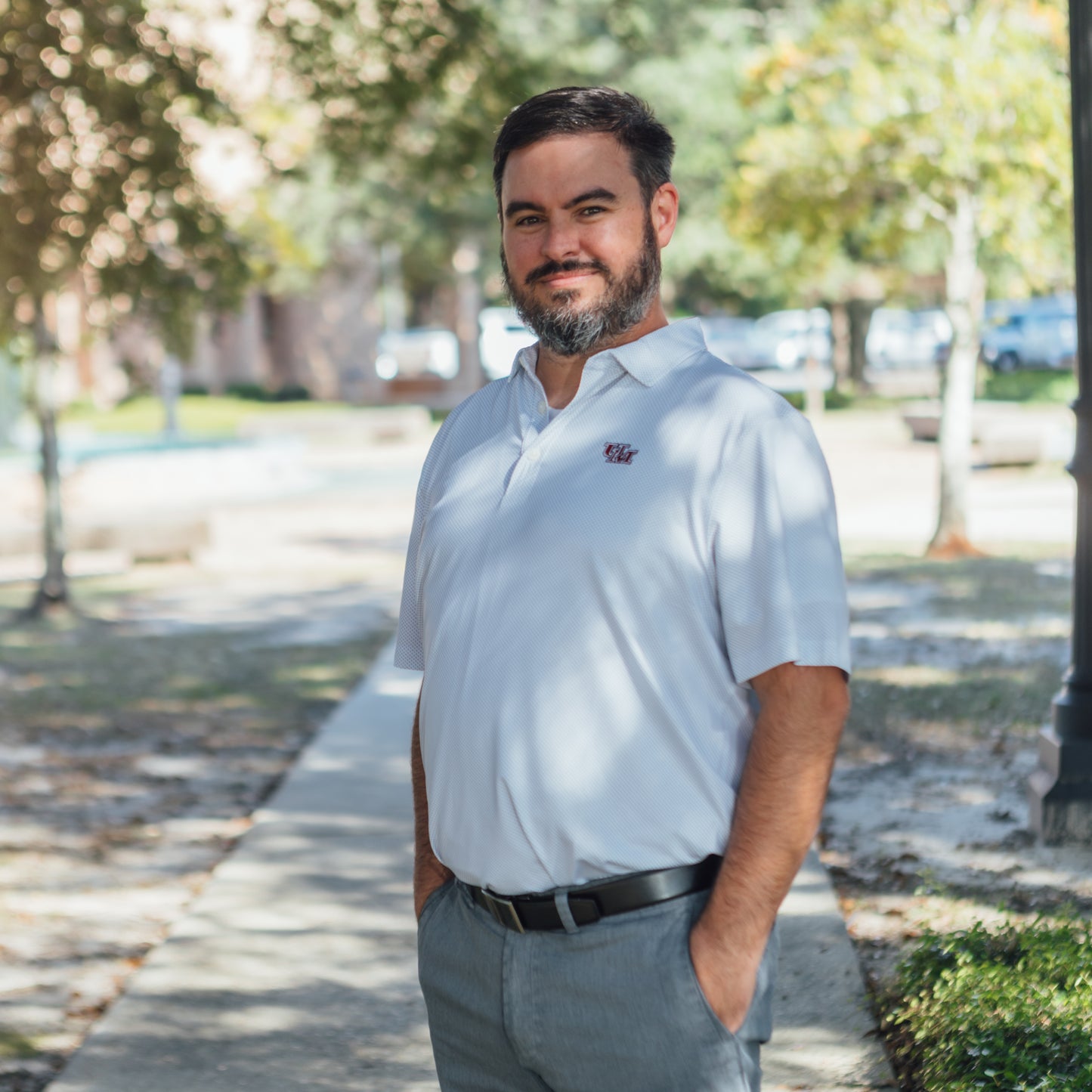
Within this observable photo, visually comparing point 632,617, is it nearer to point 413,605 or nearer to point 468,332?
point 413,605

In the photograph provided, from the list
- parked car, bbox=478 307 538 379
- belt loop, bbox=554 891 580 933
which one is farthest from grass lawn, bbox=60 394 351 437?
belt loop, bbox=554 891 580 933

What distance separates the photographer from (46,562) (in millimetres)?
12727

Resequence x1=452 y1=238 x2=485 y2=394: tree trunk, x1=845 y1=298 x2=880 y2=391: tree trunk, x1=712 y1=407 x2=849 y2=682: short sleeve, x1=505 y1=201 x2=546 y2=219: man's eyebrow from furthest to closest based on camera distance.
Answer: x1=452 y1=238 x2=485 y2=394: tree trunk, x1=845 y1=298 x2=880 y2=391: tree trunk, x1=505 y1=201 x2=546 y2=219: man's eyebrow, x1=712 y1=407 x2=849 y2=682: short sleeve

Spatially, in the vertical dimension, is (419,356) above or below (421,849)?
below

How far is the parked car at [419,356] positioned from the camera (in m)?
48.8

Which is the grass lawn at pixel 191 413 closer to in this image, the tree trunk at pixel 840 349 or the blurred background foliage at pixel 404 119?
the tree trunk at pixel 840 349

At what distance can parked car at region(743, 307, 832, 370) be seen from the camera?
46.5 metres

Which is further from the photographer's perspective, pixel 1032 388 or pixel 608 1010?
pixel 1032 388

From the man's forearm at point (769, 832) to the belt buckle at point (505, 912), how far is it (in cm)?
25

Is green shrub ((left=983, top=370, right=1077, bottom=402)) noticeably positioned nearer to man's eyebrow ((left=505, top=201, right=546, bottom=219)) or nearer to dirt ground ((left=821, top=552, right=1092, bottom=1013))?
dirt ground ((left=821, top=552, right=1092, bottom=1013))

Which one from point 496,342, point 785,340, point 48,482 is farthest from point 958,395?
point 496,342

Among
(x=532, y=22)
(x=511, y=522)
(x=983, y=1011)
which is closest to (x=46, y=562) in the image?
(x=983, y=1011)

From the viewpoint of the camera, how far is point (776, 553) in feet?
6.47

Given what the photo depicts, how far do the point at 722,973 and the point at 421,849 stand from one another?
59 centimetres
